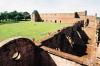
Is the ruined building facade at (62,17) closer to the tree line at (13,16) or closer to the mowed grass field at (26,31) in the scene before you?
the tree line at (13,16)

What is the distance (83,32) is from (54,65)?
23.5 meters

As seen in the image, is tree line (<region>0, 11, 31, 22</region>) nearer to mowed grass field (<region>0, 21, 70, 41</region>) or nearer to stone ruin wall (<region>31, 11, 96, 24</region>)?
stone ruin wall (<region>31, 11, 96, 24</region>)

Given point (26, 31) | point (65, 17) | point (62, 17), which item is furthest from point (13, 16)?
point (26, 31)

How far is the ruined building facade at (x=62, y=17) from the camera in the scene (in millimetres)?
44069

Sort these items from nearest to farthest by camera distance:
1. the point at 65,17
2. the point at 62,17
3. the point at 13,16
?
the point at 65,17 < the point at 62,17 < the point at 13,16

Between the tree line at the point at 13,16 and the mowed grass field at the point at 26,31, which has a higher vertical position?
the tree line at the point at 13,16

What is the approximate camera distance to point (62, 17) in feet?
150

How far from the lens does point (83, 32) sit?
1319 inches

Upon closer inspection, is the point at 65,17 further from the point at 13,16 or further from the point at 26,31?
the point at 26,31

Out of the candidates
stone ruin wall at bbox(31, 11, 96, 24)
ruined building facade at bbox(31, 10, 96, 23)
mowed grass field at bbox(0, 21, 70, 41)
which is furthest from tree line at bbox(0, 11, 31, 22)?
mowed grass field at bbox(0, 21, 70, 41)

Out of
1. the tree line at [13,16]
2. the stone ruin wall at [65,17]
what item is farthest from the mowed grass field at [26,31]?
the tree line at [13,16]

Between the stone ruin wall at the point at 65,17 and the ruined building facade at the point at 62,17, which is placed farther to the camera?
the ruined building facade at the point at 62,17

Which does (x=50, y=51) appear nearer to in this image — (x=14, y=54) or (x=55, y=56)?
(x=55, y=56)

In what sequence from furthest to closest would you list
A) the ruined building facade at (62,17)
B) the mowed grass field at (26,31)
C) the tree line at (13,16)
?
1. the tree line at (13,16)
2. the ruined building facade at (62,17)
3. the mowed grass field at (26,31)
